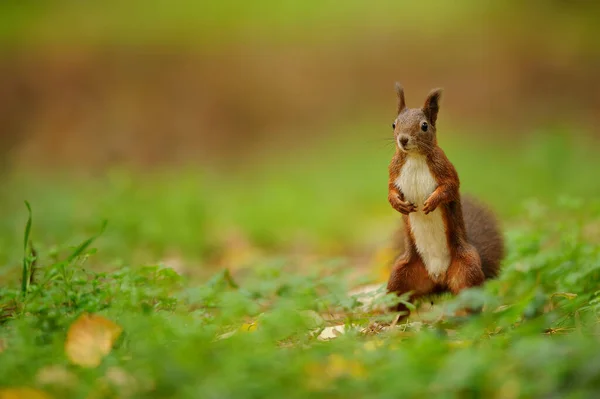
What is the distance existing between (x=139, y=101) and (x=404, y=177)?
8797mm

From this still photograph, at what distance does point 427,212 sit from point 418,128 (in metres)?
0.33

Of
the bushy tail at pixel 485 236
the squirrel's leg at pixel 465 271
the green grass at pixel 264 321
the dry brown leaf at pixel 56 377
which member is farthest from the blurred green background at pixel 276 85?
the dry brown leaf at pixel 56 377

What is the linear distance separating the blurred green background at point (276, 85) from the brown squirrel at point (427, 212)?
188 inches

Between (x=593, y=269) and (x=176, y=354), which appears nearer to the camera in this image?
(x=176, y=354)

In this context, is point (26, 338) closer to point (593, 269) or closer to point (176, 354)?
point (176, 354)

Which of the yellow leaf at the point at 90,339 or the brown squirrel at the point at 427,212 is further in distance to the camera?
the brown squirrel at the point at 427,212

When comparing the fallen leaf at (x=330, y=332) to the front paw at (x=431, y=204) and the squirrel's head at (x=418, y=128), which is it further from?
the squirrel's head at (x=418, y=128)

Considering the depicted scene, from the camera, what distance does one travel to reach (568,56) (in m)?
11.8

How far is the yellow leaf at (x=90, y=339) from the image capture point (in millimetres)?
2186

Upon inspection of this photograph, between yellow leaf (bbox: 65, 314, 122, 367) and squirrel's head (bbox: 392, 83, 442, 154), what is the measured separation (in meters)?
1.25

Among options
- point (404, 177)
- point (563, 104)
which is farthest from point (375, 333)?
point (563, 104)

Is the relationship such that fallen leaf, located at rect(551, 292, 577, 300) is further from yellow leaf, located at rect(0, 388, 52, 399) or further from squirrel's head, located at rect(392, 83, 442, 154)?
yellow leaf, located at rect(0, 388, 52, 399)

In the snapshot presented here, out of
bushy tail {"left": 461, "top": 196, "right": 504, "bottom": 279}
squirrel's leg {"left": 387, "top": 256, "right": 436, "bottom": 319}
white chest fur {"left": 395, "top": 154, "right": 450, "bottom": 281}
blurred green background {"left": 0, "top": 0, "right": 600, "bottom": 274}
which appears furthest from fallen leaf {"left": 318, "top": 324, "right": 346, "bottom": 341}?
blurred green background {"left": 0, "top": 0, "right": 600, "bottom": 274}

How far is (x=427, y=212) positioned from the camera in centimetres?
275
